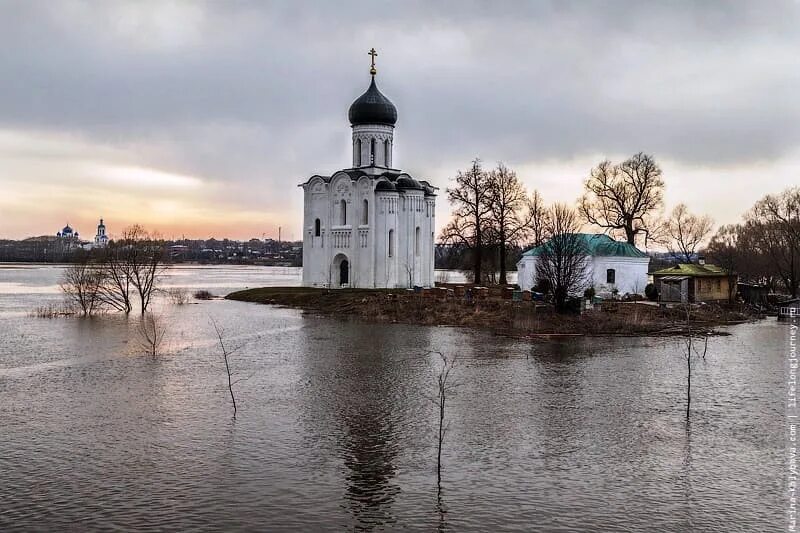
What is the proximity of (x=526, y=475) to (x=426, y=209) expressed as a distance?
3784 cm

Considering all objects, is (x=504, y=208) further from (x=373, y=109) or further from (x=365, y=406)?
(x=365, y=406)

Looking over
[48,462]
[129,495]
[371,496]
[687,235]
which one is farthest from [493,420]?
[687,235]

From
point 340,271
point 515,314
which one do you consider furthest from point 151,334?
point 340,271

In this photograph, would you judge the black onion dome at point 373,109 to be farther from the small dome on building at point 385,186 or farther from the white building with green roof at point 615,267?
the white building with green roof at point 615,267

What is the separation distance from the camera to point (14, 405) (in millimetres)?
15141

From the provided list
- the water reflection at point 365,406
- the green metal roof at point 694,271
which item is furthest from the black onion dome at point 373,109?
the water reflection at point 365,406

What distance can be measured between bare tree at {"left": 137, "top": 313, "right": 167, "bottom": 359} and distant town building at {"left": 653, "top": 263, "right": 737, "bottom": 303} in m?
25.5

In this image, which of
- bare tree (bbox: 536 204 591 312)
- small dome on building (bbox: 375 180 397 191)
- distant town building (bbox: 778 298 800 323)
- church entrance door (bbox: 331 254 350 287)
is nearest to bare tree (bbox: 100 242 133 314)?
church entrance door (bbox: 331 254 350 287)

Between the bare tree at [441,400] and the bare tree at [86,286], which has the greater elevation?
A: the bare tree at [86,286]

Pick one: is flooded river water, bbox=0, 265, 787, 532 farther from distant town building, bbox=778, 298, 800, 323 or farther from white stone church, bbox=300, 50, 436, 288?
white stone church, bbox=300, 50, 436, 288

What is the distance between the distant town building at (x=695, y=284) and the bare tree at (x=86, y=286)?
29606mm

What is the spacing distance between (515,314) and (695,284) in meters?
13.0

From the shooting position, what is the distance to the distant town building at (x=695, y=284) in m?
39.0

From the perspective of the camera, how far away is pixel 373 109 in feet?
150
